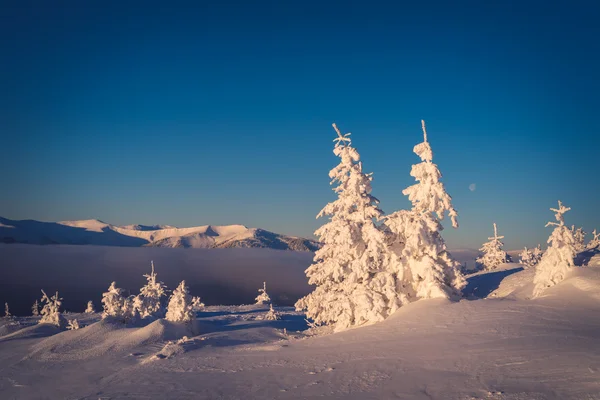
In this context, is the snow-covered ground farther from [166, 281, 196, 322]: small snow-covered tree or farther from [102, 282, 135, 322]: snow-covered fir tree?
[102, 282, 135, 322]: snow-covered fir tree

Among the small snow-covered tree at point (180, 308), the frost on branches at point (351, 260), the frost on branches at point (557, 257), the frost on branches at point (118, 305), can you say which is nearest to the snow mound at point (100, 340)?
the small snow-covered tree at point (180, 308)

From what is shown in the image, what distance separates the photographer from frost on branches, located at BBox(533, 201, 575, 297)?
22.2m

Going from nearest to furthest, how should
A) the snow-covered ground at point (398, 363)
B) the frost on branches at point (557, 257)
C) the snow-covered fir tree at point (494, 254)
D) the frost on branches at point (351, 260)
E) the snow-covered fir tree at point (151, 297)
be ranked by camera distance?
the snow-covered ground at point (398, 363) → the frost on branches at point (351, 260) → the frost on branches at point (557, 257) → the snow-covered fir tree at point (151, 297) → the snow-covered fir tree at point (494, 254)

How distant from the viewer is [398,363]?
10281 mm

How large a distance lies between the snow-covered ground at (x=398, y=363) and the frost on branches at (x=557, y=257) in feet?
6.74

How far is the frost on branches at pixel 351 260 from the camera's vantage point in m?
19.5

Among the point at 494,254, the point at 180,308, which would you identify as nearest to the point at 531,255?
the point at 494,254

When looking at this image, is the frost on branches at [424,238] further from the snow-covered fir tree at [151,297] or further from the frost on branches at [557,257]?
the snow-covered fir tree at [151,297]

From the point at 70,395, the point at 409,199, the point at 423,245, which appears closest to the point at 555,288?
the point at 423,245

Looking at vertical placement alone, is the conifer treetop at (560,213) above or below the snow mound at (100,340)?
above

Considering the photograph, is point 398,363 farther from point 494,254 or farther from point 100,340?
Result: point 494,254

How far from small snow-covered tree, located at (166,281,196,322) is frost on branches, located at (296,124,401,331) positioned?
36.2 ft

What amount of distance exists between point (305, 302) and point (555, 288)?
13.2 meters

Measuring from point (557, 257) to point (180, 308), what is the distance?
2583 cm
